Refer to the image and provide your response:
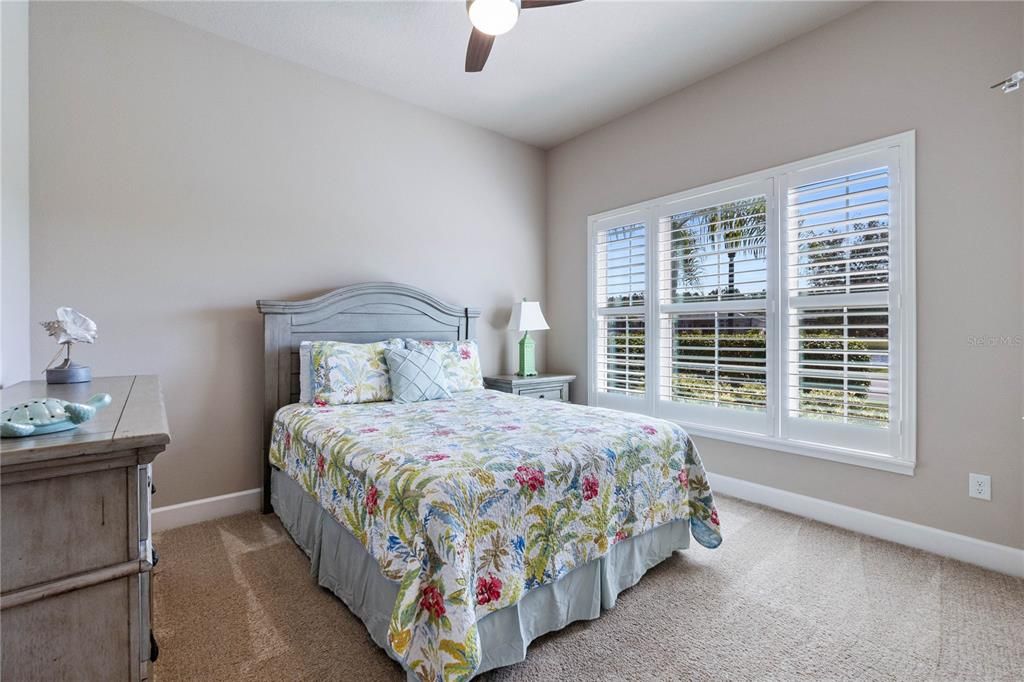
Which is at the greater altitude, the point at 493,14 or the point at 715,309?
the point at 493,14

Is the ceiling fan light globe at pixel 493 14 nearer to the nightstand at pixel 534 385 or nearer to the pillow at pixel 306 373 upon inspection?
the pillow at pixel 306 373

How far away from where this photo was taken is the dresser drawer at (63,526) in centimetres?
76

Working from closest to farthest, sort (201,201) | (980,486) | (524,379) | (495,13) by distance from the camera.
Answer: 1. (495,13)
2. (980,486)
3. (201,201)
4. (524,379)

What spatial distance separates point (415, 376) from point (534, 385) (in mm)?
1252

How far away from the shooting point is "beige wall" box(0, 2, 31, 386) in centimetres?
189

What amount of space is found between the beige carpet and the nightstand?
5.76 ft

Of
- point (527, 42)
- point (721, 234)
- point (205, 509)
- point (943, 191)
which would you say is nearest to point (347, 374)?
point (205, 509)

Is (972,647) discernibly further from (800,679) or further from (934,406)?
(934,406)

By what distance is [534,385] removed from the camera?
3.84m

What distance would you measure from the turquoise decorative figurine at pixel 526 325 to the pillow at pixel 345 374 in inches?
53.9

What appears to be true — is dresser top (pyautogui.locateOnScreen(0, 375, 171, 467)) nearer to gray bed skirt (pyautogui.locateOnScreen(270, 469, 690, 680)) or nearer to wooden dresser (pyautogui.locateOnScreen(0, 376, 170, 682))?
wooden dresser (pyautogui.locateOnScreen(0, 376, 170, 682))

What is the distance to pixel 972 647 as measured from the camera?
1666 millimetres

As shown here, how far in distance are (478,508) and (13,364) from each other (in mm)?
2113

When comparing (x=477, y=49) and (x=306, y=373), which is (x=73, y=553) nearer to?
(x=306, y=373)
